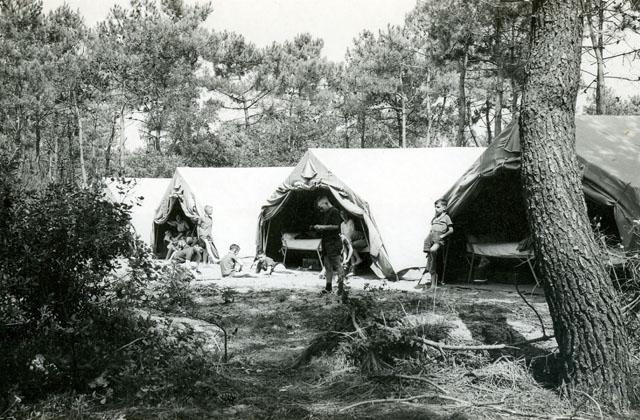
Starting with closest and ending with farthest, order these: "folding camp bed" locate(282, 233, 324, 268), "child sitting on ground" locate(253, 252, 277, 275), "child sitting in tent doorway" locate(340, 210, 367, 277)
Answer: "child sitting in tent doorway" locate(340, 210, 367, 277) → "child sitting on ground" locate(253, 252, 277, 275) → "folding camp bed" locate(282, 233, 324, 268)

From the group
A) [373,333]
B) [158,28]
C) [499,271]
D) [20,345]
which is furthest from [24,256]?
[158,28]

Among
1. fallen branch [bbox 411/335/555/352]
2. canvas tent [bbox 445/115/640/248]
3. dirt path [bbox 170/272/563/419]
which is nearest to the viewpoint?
dirt path [bbox 170/272/563/419]

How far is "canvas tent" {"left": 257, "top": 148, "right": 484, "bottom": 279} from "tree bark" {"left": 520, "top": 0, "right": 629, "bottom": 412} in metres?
6.80

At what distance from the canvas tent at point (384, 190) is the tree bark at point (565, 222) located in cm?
680

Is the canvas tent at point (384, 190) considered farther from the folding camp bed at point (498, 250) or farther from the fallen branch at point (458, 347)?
the fallen branch at point (458, 347)

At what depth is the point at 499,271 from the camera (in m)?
11.1

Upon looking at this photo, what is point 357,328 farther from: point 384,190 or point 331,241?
point 384,190

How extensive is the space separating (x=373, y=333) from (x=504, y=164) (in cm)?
463

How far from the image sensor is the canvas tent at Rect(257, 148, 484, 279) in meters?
11.1

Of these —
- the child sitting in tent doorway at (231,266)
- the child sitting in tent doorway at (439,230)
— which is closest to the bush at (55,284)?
the child sitting in tent doorway at (439,230)

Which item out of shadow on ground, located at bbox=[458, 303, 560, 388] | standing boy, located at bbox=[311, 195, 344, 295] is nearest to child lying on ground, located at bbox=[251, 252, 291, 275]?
standing boy, located at bbox=[311, 195, 344, 295]

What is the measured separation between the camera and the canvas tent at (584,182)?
7684 mm

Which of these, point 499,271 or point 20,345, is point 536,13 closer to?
point 20,345

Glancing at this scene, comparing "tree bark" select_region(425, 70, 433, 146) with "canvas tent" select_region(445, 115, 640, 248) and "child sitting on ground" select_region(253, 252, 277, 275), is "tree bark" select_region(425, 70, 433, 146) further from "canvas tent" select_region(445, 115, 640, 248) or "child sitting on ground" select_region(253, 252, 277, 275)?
"canvas tent" select_region(445, 115, 640, 248)
